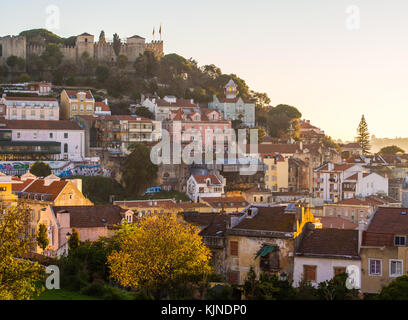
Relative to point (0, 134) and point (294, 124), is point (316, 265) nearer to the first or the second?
point (0, 134)

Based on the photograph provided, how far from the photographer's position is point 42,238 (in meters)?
37.0

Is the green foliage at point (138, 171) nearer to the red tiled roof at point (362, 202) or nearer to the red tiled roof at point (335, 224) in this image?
the red tiled roof at point (362, 202)

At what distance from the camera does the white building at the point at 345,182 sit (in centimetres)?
7369

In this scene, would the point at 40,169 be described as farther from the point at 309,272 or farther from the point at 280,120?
the point at 280,120

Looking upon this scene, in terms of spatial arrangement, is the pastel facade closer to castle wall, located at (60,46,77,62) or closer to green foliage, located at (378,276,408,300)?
castle wall, located at (60,46,77,62)

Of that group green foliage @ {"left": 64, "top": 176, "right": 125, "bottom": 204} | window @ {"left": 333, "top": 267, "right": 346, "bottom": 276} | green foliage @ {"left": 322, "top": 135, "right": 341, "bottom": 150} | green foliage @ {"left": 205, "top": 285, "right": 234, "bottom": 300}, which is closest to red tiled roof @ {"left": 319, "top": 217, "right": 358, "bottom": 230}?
window @ {"left": 333, "top": 267, "right": 346, "bottom": 276}

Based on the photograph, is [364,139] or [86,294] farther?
[364,139]

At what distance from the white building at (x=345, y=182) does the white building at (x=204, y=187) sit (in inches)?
507

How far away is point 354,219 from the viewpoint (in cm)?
6375

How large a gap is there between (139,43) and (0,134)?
4276 centimetres

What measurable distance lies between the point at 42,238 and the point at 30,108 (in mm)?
51523

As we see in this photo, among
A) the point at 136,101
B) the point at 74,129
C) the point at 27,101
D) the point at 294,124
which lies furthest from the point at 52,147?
the point at 294,124

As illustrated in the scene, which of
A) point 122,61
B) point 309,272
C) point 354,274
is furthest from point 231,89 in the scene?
point 354,274
